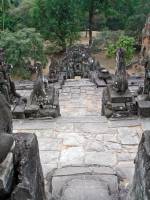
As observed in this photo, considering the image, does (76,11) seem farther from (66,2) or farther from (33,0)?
(33,0)

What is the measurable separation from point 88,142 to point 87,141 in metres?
0.06

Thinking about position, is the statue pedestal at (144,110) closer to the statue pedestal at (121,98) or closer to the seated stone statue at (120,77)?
the statue pedestal at (121,98)

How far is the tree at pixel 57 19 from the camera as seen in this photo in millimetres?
29955

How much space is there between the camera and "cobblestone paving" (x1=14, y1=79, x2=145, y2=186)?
6.76 m

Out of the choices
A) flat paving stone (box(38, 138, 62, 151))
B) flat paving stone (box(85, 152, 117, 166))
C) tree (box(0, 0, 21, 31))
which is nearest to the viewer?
flat paving stone (box(85, 152, 117, 166))

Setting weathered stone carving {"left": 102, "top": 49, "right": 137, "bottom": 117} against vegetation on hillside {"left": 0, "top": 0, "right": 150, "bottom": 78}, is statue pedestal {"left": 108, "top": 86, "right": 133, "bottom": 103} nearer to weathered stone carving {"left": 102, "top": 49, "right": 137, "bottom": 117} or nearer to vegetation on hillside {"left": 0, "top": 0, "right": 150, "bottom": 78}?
weathered stone carving {"left": 102, "top": 49, "right": 137, "bottom": 117}

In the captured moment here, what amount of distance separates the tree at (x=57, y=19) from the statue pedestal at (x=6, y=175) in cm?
2648

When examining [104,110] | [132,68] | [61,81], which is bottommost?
[132,68]

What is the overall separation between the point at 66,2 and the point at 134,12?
6743mm

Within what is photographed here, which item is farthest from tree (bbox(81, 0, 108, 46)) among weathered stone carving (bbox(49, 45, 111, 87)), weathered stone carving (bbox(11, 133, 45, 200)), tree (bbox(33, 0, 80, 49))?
weathered stone carving (bbox(11, 133, 45, 200))

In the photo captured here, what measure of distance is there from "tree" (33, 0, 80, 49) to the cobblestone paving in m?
21.7

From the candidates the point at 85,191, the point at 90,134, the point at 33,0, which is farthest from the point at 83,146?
the point at 33,0

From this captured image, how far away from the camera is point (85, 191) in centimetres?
542

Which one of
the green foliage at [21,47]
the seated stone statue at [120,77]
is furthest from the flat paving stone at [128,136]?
the green foliage at [21,47]
